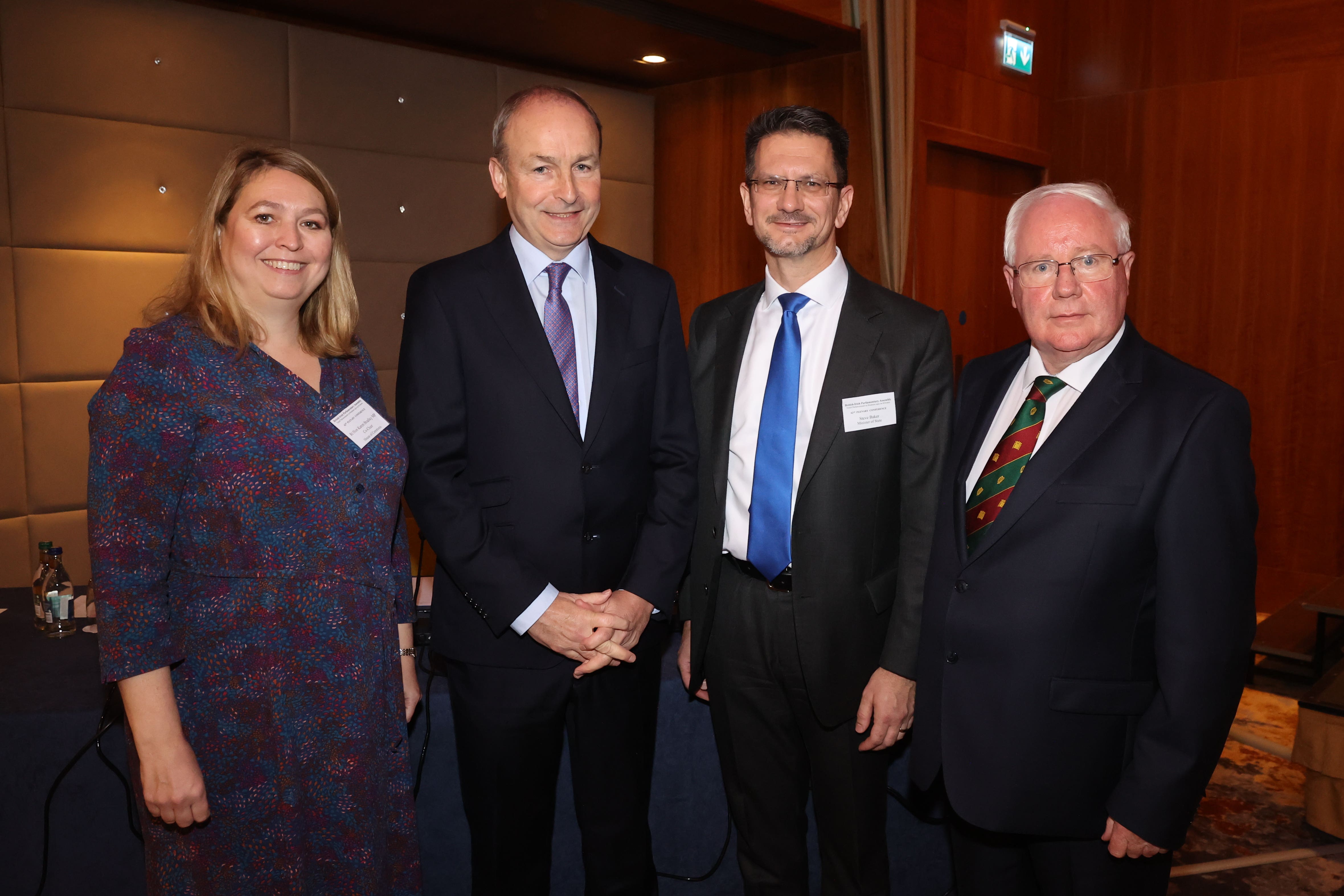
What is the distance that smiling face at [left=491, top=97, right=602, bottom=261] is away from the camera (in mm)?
1727

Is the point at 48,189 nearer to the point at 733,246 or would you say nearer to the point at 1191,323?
the point at 733,246

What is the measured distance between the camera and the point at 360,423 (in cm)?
160

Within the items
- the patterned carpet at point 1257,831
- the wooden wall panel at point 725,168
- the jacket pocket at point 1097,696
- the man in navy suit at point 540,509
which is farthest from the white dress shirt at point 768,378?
the wooden wall panel at point 725,168

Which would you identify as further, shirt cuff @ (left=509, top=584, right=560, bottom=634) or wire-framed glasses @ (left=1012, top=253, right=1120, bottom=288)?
shirt cuff @ (left=509, top=584, right=560, bottom=634)

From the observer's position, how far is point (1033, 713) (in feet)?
4.98

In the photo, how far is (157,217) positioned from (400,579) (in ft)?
11.3

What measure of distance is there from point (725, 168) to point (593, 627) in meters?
4.84

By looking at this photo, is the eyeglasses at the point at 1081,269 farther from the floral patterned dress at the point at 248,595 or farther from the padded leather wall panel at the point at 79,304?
the padded leather wall panel at the point at 79,304

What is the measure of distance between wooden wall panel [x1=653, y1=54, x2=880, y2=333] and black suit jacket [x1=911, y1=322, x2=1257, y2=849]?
3.85 m

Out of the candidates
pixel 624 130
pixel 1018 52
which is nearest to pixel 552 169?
pixel 624 130

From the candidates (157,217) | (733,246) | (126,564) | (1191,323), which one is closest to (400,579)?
(126,564)

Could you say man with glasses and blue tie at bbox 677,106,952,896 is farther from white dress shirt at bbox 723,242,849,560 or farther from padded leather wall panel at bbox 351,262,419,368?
padded leather wall panel at bbox 351,262,419,368

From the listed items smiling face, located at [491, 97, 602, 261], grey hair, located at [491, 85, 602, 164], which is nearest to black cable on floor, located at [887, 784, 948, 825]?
smiling face, located at [491, 97, 602, 261]

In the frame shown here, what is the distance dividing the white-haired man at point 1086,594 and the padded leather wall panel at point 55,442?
415cm
